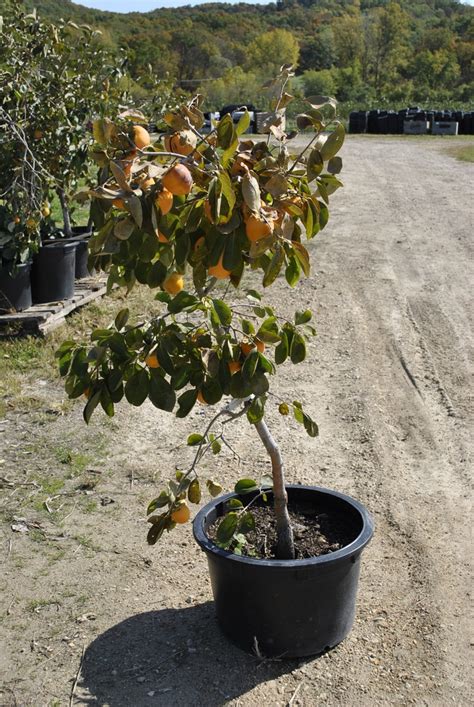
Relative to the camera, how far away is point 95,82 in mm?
6469

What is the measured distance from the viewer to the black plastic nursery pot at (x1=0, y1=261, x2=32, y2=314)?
→ 5930 millimetres

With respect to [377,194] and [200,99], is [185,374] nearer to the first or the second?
[200,99]

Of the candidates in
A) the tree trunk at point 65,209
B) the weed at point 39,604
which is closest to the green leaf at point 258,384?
the weed at point 39,604

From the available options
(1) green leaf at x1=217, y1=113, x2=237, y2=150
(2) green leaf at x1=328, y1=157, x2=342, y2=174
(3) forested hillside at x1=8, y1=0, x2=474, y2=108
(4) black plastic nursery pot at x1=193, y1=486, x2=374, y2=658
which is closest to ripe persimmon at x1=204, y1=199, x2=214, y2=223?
(1) green leaf at x1=217, y1=113, x2=237, y2=150

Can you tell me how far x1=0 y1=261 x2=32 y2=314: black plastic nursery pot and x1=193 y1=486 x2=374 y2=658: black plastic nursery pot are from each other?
12.2 ft

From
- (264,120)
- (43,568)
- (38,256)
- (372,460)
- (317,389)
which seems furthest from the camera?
(38,256)

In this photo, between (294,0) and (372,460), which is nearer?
(372,460)

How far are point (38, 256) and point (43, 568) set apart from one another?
11.0 feet

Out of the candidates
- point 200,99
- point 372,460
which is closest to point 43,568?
point 372,460

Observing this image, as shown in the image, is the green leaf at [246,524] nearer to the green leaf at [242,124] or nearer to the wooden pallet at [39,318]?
the green leaf at [242,124]

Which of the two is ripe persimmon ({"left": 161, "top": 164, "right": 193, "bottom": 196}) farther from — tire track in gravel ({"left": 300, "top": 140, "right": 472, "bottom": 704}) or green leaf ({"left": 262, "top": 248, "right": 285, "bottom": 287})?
tire track in gravel ({"left": 300, "top": 140, "right": 472, "bottom": 704})

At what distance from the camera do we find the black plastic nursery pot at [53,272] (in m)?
6.12

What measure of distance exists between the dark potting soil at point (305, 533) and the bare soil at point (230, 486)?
33 centimetres

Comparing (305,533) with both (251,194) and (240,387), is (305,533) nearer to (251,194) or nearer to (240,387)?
(240,387)
